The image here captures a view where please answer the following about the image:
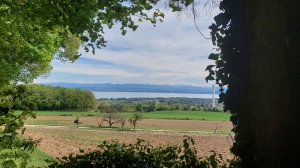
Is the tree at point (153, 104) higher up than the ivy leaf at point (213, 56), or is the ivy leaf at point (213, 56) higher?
the ivy leaf at point (213, 56)

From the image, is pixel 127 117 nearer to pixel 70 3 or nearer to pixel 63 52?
pixel 63 52

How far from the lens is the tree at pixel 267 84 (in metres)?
1.13

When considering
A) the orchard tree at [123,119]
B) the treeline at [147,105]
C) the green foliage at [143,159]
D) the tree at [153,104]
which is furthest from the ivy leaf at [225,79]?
the tree at [153,104]

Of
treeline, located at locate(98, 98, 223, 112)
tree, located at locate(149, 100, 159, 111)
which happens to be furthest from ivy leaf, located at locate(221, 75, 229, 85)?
tree, located at locate(149, 100, 159, 111)

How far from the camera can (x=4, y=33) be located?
2.60m

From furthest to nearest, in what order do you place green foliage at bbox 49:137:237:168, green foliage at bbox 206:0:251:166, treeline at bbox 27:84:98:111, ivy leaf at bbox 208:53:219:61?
1. treeline at bbox 27:84:98:111
2. green foliage at bbox 49:137:237:168
3. ivy leaf at bbox 208:53:219:61
4. green foliage at bbox 206:0:251:166

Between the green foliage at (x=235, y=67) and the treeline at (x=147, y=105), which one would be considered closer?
the green foliage at (x=235, y=67)

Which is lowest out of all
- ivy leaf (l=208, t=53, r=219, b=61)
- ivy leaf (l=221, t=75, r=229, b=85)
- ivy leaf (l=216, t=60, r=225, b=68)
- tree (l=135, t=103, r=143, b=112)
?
tree (l=135, t=103, r=143, b=112)

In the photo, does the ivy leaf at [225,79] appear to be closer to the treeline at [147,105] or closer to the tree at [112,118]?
the treeline at [147,105]

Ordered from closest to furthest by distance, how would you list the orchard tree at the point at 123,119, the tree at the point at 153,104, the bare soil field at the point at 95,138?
1. the bare soil field at the point at 95,138
2. the orchard tree at the point at 123,119
3. the tree at the point at 153,104

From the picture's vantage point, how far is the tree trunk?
113 cm

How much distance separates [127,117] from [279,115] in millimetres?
20899

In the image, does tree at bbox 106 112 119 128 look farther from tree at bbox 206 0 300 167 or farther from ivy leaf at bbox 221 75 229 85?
tree at bbox 206 0 300 167

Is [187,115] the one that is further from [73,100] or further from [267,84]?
[267,84]
